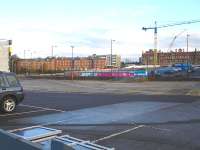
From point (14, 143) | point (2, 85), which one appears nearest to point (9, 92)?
point (2, 85)

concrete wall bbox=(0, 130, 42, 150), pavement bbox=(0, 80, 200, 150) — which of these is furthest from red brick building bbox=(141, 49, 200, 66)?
concrete wall bbox=(0, 130, 42, 150)

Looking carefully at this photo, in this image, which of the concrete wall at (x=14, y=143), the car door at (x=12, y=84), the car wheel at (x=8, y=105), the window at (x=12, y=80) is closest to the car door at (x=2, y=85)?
the car door at (x=12, y=84)

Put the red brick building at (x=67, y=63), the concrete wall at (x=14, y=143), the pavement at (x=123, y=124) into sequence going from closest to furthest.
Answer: the concrete wall at (x=14, y=143) → the pavement at (x=123, y=124) → the red brick building at (x=67, y=63)

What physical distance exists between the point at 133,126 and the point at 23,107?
7.56 meters

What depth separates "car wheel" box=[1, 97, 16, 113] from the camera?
51.8ft

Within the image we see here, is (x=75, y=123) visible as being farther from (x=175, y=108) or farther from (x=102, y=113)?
(x=175, y=108)

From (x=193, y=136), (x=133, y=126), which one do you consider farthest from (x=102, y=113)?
(x=193, y=136)

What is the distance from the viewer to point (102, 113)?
15.5 metres

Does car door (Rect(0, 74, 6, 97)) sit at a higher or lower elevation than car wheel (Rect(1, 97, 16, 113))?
higher

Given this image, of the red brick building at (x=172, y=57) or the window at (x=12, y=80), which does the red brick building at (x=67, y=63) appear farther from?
the window at (x=12, y=80)

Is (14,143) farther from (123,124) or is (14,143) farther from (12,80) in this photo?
(12,80)

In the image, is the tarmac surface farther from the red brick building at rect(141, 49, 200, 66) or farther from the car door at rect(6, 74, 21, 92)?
the red brick building at rect(141, 49, 200, 66)

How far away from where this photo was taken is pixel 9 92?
51.8 feet

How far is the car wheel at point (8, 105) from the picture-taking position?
15781mm
